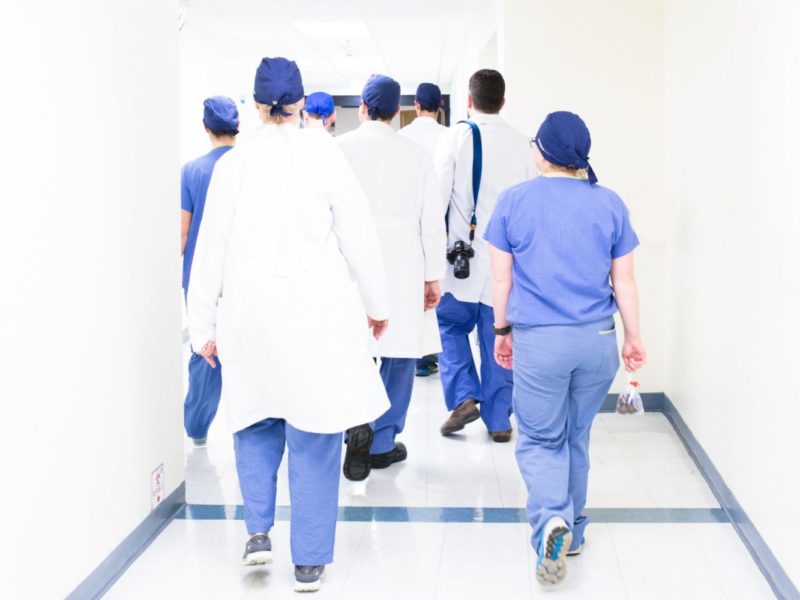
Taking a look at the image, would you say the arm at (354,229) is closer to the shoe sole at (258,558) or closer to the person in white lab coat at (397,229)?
the shoe sole at (258,558)

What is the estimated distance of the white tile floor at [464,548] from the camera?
2922 mm

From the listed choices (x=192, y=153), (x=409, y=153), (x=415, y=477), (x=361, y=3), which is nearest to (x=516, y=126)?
(x=409, y=153)

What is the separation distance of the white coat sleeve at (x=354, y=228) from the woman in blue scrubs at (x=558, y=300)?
0.34m

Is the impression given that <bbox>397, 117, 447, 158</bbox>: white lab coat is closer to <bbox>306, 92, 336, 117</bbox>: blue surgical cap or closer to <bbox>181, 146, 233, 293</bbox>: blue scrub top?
<bbox>306, 92, 336, 117</bbox>: blue surgical cap

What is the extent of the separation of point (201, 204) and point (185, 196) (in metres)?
0.07

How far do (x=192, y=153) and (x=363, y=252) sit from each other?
532 centimetres

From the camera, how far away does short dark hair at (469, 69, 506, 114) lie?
167 inches

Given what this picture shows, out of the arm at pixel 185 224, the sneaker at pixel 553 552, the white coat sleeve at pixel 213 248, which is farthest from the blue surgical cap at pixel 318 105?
the sneaker at pixel 553 552

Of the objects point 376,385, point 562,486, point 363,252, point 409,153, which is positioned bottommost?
point 562,486

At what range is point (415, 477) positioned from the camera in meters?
3.98

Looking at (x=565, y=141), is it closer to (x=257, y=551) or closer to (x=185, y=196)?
(x=257, y=551)

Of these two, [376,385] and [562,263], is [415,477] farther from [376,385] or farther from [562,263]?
[562,263]

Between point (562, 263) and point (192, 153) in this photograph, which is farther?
point (192, 153)

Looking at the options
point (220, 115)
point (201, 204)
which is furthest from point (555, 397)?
point (220, 115)
